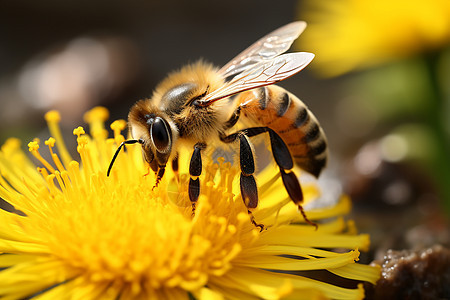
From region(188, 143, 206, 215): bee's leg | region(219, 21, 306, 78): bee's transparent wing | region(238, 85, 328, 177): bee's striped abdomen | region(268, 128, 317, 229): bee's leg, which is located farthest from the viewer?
region(219, 21, 306, 78): bee's transparent wing

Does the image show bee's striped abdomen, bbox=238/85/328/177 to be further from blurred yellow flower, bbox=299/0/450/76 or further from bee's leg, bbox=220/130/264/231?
blurred yellow flower, bbox=299/0/450/76

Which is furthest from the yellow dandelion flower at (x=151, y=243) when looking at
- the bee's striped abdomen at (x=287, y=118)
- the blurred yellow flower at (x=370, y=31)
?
the blurred yellow flower at (x=370, y=31)

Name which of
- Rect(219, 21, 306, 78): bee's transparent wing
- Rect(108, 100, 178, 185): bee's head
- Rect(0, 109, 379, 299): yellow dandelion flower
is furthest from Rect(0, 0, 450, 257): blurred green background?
Rect(108, 100, 178, 185): bee's head

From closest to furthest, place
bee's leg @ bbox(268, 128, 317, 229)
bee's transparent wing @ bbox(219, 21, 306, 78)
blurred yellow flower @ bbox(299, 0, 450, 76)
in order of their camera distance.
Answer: bee's leg @ bbox(268, 128, 317, 229) < bee's transparent wing @ bbox(219, 21, 306, 78) < blurred yellow flower @ bbox(299, 0, 450, 76)

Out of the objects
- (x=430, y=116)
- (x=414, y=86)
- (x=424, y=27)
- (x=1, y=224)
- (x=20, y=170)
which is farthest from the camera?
(x=414, y=86)

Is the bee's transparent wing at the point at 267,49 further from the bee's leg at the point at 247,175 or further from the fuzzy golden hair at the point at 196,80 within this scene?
the bee's leg at the point at 247,175

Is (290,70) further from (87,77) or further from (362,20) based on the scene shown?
(87,77)

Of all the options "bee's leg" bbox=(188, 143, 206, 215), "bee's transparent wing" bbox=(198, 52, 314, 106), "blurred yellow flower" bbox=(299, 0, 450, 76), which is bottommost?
"blurred yellow flower" bbox=(299, 0, 450, 76)

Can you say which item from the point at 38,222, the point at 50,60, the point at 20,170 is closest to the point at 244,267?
the point at 38,222
